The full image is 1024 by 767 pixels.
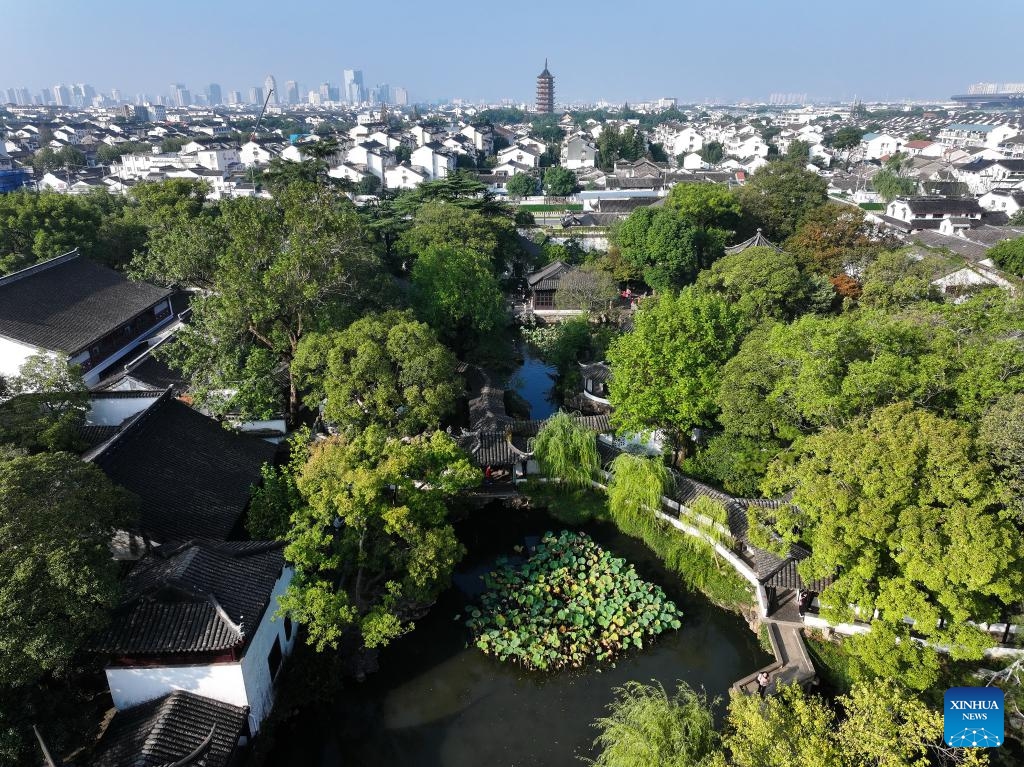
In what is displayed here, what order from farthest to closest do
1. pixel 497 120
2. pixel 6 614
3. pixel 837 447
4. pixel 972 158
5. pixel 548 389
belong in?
pixel 497 120 → pixel 972 158 → pixel 548 389 → pixel 837 447 → pixel 6 614

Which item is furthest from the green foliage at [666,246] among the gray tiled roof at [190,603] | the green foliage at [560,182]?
the green foliage at [560,182]

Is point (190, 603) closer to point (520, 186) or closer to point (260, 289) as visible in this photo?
point (260, 289)

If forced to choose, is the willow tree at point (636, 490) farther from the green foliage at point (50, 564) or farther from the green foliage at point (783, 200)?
the green foliage at point (783, 200)

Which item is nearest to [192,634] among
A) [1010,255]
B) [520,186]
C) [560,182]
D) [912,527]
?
[912,527]

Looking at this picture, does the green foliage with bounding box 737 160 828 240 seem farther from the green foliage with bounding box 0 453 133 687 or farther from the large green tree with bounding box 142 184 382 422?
the green foliage with bounding box 0 453 133 687

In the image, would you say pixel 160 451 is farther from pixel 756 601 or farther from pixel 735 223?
pixel 735 223

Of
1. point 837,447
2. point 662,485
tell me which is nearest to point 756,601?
point 662,485
